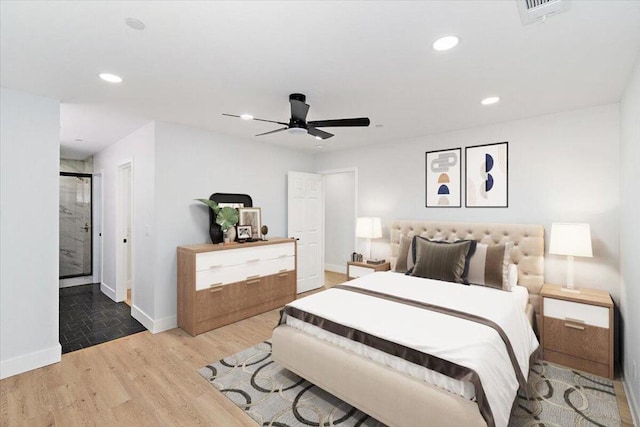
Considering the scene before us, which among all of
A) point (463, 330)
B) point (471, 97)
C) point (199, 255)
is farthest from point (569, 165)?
point (199, 255)

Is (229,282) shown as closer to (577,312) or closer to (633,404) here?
(577,312)

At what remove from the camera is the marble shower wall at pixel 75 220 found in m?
5.45

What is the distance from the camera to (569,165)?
3.07 metres

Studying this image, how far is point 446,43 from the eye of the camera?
1836mm

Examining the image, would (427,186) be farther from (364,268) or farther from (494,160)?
(364,268)

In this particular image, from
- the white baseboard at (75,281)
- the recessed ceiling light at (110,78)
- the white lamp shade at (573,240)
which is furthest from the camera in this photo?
the white baseboard at (75,281)

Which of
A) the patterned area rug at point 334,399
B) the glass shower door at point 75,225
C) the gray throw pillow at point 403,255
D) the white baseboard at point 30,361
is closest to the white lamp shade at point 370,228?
the gray throw pillow at point 403,255

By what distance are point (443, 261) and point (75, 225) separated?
6508mm

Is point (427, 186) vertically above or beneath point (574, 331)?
above

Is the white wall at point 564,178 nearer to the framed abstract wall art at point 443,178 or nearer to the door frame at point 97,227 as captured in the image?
the framed abstract wall art at point 443,178

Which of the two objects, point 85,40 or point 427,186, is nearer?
point 85,40

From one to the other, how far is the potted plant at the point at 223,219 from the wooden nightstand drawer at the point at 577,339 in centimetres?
353

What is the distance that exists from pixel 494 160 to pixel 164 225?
4099mm

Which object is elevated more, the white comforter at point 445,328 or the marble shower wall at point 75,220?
the marble shower wall at point 75,220
